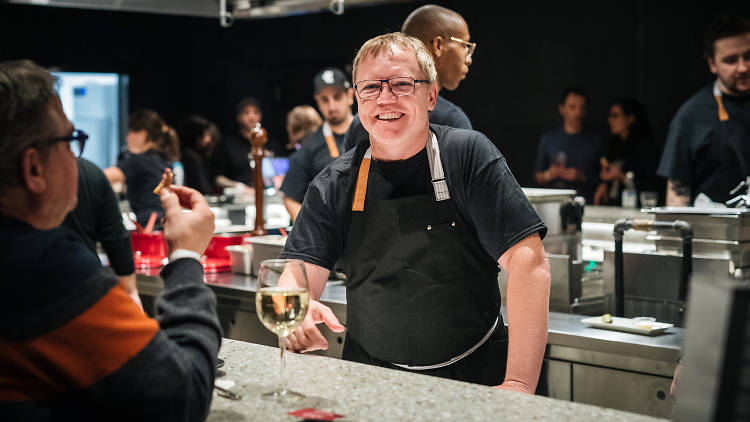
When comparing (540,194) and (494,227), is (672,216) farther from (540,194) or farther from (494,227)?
(494,227)

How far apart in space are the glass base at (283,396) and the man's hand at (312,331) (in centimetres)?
31

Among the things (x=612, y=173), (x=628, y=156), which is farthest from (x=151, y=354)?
(x=628, y=156)

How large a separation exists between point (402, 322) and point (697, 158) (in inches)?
91.2

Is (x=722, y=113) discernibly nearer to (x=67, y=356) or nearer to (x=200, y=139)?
(x=67, y=356)

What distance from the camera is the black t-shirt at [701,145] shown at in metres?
3.60

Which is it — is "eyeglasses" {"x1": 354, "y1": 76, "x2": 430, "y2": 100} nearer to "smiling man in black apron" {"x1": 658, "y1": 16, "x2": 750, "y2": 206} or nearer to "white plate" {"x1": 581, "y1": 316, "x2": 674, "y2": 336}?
"white plate" {"x1": 581, "y1": 316, "x2": 674, "y2": 336}

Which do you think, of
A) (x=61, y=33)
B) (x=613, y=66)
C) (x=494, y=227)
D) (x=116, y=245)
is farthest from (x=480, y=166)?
(x=61, y=33)

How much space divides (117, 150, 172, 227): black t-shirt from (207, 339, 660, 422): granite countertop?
11.3 feet

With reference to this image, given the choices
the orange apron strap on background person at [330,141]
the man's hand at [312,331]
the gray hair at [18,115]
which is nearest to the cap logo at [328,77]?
the orange apron strap on background person at [330,141]

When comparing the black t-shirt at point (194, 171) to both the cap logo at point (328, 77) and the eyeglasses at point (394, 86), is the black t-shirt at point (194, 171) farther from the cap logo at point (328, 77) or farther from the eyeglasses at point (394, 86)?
the eyeglasses at point (394, 86)

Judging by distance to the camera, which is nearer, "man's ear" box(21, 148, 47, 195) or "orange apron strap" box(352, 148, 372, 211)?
"man's ear" box(21, 148, 47, 195)

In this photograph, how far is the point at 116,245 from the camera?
8.91 ft

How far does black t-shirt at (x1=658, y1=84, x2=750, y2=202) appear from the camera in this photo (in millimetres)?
3596

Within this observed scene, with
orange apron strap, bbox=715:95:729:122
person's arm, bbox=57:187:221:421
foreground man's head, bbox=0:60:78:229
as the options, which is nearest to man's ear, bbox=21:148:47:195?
foreground man's head, bbox=0:60:78:229
